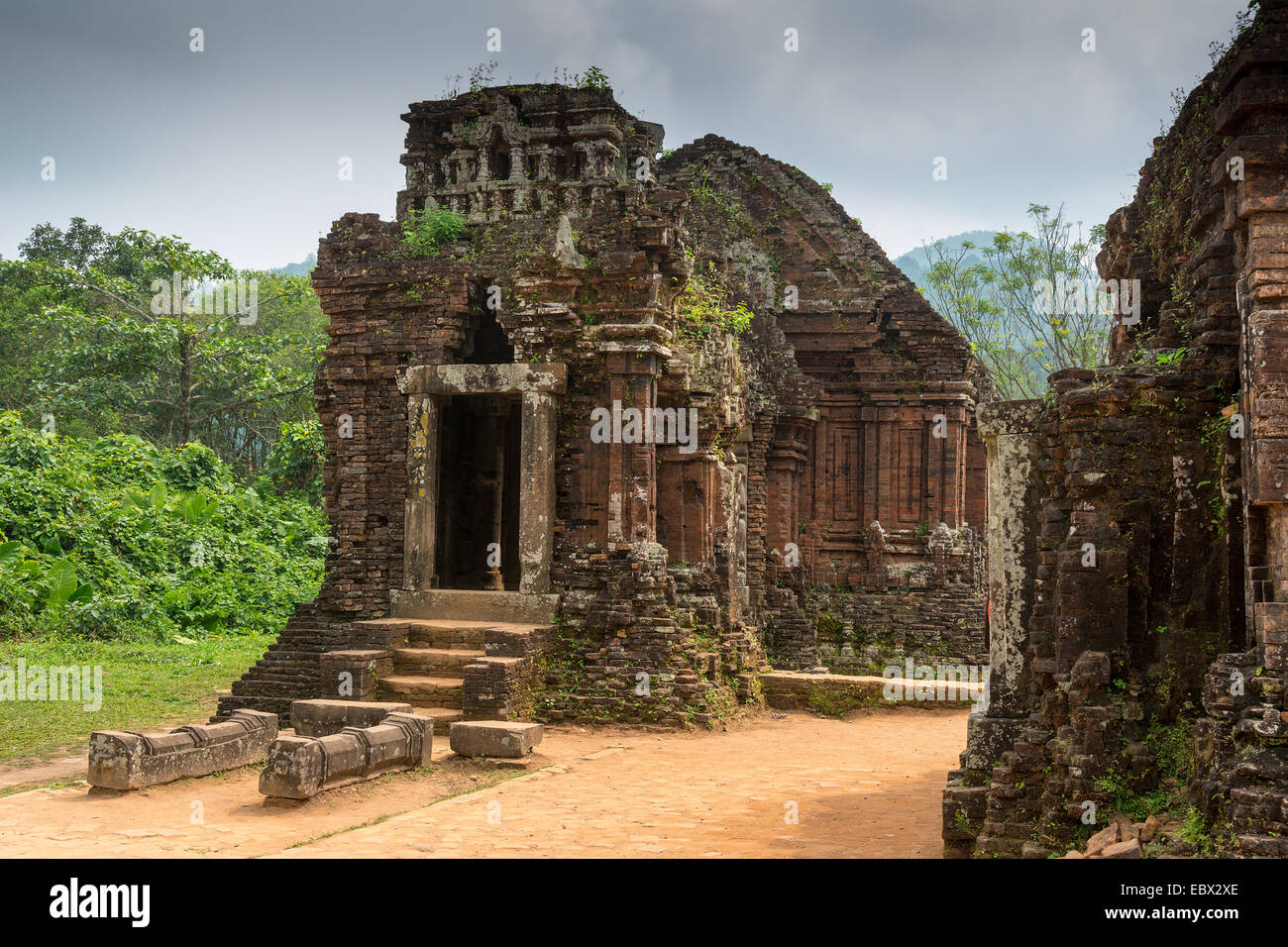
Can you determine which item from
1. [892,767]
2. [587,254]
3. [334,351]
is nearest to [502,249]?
[587,254]

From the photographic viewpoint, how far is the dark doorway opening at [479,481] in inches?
656

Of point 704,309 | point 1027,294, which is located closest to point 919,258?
point 1027,294

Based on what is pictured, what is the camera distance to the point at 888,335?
21.6m

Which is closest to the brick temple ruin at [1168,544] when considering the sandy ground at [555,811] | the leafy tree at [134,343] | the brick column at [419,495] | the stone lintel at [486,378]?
the sandy ground at [555,811]

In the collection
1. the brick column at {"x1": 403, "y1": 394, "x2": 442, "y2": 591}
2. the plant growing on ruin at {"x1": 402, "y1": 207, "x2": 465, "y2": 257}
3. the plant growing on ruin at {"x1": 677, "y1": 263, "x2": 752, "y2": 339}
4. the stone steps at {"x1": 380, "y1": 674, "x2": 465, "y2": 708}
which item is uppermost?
the plant growing on ruin at {"x1": 402, "y1": 207, "x2": 465, "y2": 257}

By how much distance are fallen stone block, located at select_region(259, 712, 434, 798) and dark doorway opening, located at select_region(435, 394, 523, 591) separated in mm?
5853

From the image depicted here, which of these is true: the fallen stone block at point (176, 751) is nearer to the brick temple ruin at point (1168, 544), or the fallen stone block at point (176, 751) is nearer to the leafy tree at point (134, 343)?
the brick temple ruin at point (1168, 544)

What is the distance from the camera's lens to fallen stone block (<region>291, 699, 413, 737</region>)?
11.4 m

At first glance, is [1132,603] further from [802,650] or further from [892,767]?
[802,650]

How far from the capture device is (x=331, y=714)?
461 inches

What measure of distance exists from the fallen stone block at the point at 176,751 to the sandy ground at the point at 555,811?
4.8 inches

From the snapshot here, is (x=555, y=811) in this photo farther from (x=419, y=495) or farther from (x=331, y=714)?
(x=419, y=495)

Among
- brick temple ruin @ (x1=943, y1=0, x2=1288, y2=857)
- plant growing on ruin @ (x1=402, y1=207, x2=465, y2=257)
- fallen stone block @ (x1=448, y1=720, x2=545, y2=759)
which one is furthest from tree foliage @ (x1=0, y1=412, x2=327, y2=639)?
brick temple ruin @ (x1=943, y1=0, x2=1288, y2=857)

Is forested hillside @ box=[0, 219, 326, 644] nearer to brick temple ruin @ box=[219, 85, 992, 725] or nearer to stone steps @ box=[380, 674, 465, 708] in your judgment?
brick temple ruin @ box=[219, 85, 992, 725]
